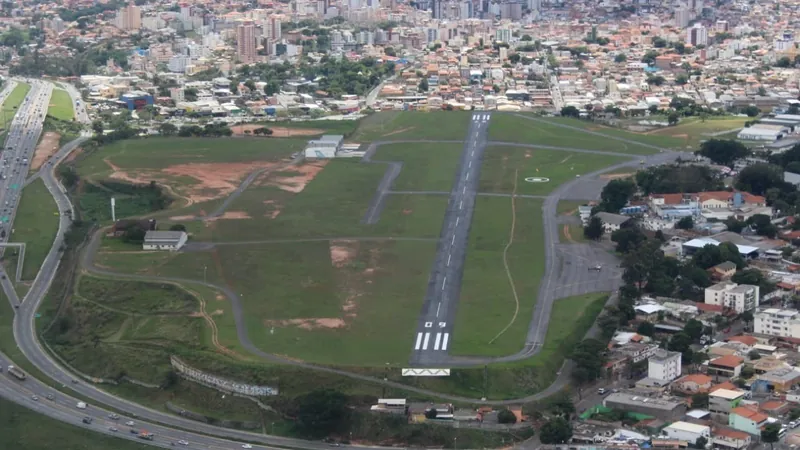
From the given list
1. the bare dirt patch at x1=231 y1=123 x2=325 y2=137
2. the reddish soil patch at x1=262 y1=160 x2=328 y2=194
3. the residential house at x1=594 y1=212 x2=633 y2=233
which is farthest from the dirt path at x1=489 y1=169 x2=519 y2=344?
the bare dirt patch at x1=231 y1=123 x2=325 y2=137

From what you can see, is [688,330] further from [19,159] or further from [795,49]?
[795,49]

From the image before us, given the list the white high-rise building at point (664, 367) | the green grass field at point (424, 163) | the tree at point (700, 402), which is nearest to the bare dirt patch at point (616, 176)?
the green grass field at point (424, 163)

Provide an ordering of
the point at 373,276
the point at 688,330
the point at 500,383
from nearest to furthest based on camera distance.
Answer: the point at 500,383, the point at 688,330, the point at 373,276

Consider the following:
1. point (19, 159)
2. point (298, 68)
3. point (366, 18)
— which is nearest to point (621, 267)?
point (19, 159)

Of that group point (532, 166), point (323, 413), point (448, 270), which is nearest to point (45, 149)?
point (532, 166)

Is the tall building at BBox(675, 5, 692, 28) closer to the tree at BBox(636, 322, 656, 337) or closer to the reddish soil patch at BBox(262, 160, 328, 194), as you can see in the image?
the reddish soil patch at BBox(262, 160, 328, 194)

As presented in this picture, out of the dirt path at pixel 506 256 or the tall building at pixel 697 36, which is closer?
the dirt path at pixel 506 256

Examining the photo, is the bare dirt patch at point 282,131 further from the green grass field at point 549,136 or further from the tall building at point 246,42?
the tall building at point 246,42
